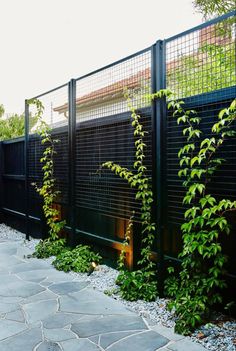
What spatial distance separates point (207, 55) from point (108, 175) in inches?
72.2

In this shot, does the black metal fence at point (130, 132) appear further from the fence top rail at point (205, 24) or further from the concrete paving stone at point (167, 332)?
the concrete paving stone at point (167, 332)

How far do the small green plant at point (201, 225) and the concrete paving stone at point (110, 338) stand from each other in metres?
0.41

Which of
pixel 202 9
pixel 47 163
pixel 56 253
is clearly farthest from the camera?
pixel 202 9

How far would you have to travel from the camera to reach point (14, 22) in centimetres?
745

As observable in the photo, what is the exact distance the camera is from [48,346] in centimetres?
234

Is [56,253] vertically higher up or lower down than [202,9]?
lower down

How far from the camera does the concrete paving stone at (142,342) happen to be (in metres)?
2.31

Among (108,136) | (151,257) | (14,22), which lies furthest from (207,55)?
(14,22)

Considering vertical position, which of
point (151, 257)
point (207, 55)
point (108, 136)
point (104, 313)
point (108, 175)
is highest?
point (207, 55)

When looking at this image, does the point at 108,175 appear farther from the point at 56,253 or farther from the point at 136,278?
the point at 56,253

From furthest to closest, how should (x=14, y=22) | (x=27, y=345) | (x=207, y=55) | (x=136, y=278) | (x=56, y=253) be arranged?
(x=14, y=22) → (x=56, y=253) → (x=136, y=278) → (x=207, y=55) → (x=27, y=345)

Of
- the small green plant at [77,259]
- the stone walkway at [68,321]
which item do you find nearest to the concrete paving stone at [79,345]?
the stone walkway at [68,321]

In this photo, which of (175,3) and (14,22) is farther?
(14,22)

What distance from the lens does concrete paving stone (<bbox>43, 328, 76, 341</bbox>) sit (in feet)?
8.06
